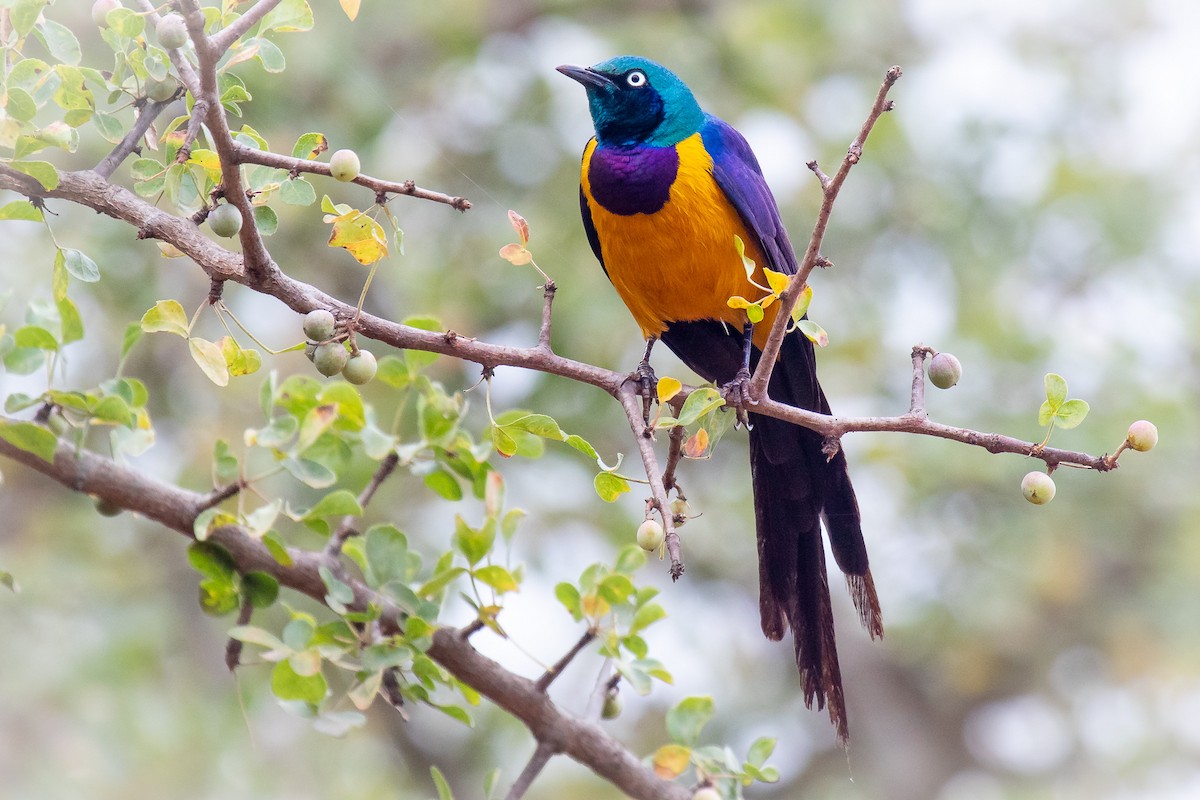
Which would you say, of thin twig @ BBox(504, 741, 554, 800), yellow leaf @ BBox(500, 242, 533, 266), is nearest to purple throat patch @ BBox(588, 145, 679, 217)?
yellow leaf @ BBox(500, 242, 533, 266)

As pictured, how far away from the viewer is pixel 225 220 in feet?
5.23

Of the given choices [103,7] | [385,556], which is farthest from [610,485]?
[103,7]

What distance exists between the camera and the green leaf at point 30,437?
Result: 5.10 feet

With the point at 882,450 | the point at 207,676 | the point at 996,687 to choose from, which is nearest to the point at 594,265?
the point at 882,450

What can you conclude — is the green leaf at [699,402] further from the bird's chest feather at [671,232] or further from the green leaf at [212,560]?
the bird's chest feather at [671,232]

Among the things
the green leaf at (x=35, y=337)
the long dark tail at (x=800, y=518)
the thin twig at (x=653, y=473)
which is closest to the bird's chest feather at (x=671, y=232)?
the long dark tail at (x=800, y=518)

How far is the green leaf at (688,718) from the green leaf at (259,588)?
586mm

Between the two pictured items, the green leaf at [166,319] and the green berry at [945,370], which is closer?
the green leaf at [166,319]

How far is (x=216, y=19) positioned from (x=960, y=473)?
159 inches

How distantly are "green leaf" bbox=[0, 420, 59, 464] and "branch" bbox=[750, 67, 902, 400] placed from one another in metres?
0.92

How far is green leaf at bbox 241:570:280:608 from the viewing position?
67.8 inches

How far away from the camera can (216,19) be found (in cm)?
156

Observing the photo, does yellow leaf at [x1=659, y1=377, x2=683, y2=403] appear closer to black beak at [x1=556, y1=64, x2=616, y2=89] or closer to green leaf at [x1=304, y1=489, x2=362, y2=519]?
green leaf at [x1=304, y1=489, x2=362, y2=519]

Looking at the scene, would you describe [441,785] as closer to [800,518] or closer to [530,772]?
[530,772]
